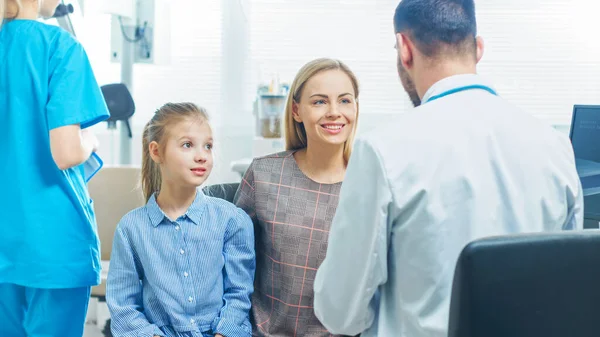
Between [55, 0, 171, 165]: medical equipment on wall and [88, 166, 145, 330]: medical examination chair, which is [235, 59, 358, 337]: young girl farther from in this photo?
[55, 0, 171, 165]: medical equipment on wall

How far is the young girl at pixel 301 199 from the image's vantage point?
5.04 feet

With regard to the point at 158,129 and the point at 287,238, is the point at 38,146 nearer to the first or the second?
the point at 158,129

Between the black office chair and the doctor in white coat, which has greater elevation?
the black office chair

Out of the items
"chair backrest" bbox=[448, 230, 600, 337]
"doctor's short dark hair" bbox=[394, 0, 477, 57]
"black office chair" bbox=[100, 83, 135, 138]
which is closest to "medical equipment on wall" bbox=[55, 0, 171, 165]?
"black office chair" bbox=[100, 83, 135, 138]

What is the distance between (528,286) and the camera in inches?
32.5

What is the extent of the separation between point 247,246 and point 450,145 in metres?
0.72

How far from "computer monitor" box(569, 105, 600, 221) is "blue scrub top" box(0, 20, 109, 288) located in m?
1.35

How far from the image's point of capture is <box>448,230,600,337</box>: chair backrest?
2.68ft

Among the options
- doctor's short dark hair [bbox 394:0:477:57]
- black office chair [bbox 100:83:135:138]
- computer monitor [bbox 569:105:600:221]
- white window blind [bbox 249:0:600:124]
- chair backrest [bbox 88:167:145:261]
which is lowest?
chair backrest [bbox 88:167:145:261]

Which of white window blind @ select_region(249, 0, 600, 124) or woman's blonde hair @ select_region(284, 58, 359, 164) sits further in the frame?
white window blind @ select_region(249, 0, 600, 124)

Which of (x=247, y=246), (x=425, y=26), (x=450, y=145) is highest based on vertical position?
(x=425, y=26)

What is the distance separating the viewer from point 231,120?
11.9 feet

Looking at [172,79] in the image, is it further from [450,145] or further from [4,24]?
[450,145]

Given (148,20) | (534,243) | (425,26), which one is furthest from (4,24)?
(148,20)
